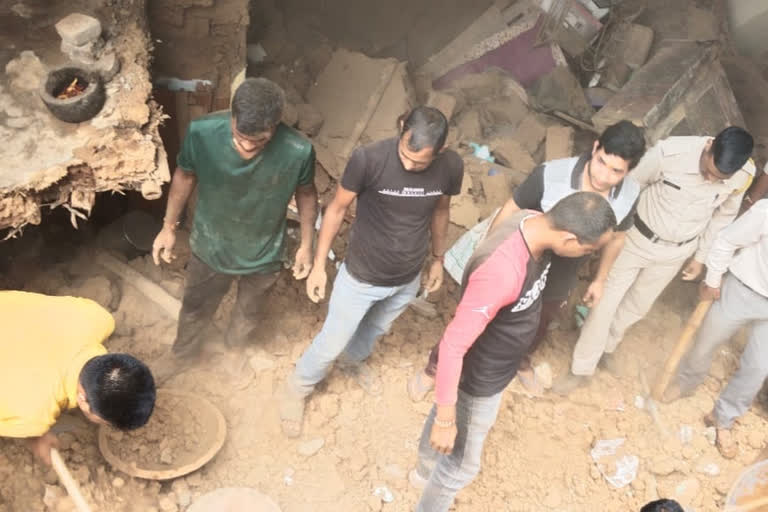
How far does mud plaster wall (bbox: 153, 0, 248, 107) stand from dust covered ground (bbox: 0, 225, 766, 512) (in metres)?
1.45

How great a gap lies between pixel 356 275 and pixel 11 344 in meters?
1.78

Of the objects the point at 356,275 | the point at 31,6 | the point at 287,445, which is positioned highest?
the point at 31,6

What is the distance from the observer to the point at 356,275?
3.86 metres

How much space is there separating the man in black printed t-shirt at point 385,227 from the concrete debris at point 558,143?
9.23 ft

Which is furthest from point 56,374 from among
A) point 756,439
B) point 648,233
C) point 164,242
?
point 756,439

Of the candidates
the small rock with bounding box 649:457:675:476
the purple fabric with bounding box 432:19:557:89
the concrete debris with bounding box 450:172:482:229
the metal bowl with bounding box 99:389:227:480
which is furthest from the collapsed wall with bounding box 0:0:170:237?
the purple fabric with bounding box 432:19:557:89

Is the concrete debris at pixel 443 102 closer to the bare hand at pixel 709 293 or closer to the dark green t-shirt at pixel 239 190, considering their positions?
the bare hand at pixel 709 293

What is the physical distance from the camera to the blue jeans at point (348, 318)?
3.90 metres

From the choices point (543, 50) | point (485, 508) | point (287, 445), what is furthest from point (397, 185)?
point (543, 50)

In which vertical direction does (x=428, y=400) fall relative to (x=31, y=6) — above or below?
below

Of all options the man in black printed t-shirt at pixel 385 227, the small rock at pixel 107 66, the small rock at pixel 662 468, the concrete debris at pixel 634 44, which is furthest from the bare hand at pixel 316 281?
the concrete debris at pixel 634 44

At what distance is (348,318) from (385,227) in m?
0.62

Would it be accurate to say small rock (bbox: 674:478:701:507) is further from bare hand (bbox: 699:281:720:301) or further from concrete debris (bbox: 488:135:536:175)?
concrete debris (bbox: 488:135:536:175)

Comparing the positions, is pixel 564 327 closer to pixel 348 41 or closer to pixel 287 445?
pixel 287 445
